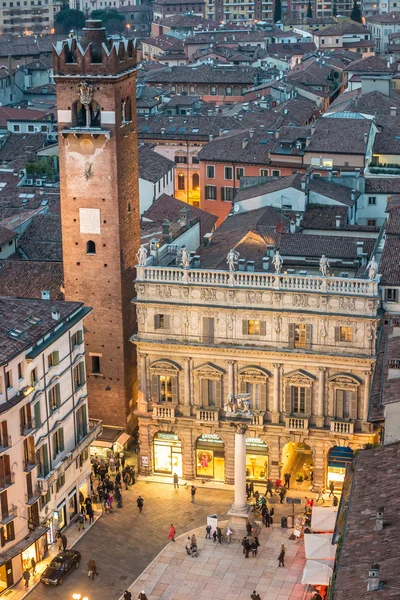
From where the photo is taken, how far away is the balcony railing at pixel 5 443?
67125 millimetres

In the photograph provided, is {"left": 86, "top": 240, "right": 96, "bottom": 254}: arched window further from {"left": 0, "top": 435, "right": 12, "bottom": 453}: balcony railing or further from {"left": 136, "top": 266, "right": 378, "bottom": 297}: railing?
{"left": 0, "top": 435, "right": 12, "bottom": 453}: balcony railing

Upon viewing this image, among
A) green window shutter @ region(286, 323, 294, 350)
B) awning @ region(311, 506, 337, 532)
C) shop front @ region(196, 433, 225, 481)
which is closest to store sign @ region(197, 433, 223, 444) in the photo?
shop front @ region(196, 433, 225, 481)

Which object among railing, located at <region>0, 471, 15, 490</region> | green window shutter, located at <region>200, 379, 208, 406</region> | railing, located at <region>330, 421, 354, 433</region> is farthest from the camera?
green window shutter, located at <region>200, 379, 208, 406</region>

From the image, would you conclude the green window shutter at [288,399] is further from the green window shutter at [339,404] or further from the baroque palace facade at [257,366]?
the green window shutter at [339,404]

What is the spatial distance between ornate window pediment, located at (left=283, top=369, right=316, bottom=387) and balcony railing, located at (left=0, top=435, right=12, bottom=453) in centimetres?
2129

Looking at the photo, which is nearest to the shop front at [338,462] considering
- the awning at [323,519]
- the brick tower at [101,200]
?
the awning at [323,519]

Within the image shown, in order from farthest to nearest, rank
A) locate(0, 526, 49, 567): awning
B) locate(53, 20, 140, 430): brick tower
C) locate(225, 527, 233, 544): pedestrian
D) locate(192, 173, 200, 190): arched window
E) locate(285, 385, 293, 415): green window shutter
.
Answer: locate(192, 173, 200, 190): arched window, locate(53, 20, 140, 430): brick tower, locate(285, 385, 293, 415): green window shutter, locate(225, 527, 233, 544): pedestrian, locate(0, 526, 49, 567): awning

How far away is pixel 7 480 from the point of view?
Result: 6800 cm

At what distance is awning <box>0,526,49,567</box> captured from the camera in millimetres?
68125

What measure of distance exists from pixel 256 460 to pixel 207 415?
4731mm

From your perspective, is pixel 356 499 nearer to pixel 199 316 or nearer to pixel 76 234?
pixel 199 316

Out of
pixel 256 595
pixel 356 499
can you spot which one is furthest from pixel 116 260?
pixel 356 499

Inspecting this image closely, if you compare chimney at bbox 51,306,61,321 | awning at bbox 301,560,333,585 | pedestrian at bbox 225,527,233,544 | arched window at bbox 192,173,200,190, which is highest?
chimney at bbox 51,306,61,321

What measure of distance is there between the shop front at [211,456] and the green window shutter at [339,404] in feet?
27.5
